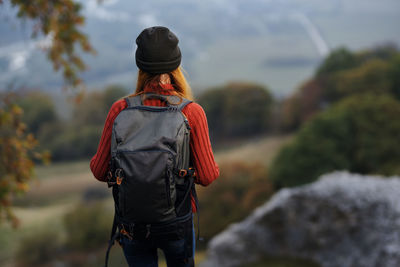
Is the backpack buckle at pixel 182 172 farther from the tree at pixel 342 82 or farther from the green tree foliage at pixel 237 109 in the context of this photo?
the green tree foliage at pixel 237 109

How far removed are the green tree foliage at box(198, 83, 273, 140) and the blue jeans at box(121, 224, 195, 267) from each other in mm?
28677

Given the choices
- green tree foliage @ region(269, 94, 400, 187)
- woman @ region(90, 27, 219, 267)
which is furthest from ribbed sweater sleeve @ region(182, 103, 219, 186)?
green tree foliage @ region(269, 94, 400, 187)

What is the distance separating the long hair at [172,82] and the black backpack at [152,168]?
0.09 m

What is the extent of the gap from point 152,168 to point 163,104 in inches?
18.0

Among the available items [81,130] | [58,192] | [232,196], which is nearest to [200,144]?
[232,196]

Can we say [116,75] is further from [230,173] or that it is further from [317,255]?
[317,255]

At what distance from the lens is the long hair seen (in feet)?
8.07

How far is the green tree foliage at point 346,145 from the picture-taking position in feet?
→ 60.7

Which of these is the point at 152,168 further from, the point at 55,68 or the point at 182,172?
the point at 55,68

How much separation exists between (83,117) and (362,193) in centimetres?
2623

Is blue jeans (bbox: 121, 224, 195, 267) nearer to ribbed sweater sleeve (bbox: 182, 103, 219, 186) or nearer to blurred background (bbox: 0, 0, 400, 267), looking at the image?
ribbed sweater sleeve (bbox: 182, 103, 219, 186)

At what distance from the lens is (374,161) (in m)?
18.5

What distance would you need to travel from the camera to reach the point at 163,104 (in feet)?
8.07

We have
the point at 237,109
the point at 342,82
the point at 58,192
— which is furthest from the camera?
the point at 237,109
